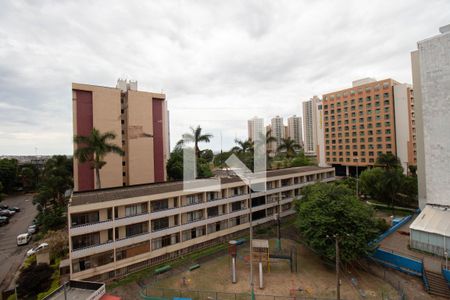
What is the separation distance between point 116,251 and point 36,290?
6.23m

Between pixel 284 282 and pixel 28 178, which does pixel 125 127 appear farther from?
pixel 28 178

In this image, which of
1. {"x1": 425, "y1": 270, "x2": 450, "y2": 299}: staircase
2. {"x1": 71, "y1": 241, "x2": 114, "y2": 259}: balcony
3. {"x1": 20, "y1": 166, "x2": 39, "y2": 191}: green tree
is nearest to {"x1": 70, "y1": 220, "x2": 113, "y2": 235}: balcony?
{"x1": 71, "y1": 241, "x2": 114, "y2": 259}: balcony

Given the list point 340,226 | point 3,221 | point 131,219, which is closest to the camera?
point 340,226

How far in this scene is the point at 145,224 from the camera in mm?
23312

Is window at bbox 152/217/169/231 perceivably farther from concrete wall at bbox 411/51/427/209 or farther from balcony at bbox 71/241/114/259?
concrete wall at bbox 411/51/427/209

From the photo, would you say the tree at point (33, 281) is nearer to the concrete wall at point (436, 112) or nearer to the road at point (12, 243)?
the road at point (12, 243)

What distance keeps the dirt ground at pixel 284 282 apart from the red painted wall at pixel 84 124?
74.3 feet

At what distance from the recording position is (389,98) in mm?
60375

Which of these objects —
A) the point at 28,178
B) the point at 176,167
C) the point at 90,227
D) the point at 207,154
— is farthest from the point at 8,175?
the point at 90,227

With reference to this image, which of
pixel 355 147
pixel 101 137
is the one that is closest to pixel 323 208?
pixel 101 137

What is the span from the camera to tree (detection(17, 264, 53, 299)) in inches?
711

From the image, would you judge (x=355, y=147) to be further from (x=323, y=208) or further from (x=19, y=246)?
(x=19, y=246)

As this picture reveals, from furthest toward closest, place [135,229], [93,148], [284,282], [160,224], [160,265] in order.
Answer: [93,148]
[160,224]
[160,265]
[135,229]
[284,282]

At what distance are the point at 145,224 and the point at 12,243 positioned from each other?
952 inches
